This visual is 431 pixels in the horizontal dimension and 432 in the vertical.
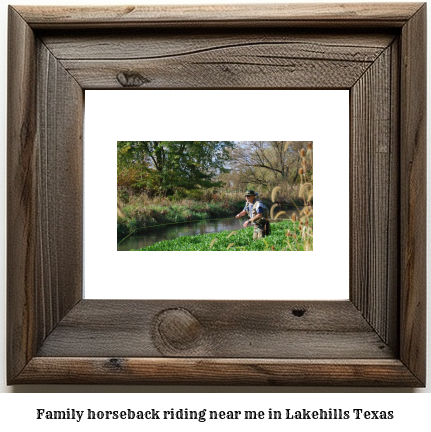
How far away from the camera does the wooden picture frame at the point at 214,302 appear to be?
490 mm

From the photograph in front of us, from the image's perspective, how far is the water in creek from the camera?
52cm

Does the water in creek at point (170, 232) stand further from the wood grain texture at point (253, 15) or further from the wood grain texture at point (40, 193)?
the wood grain texture at point (253, 15)

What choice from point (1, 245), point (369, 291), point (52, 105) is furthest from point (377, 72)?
point (1, 245)

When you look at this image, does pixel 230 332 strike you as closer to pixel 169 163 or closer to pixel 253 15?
pixel 169 163

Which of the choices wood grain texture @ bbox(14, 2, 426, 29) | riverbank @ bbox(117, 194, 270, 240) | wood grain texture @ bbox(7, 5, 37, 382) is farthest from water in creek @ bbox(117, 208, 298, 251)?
wood grain texture @ bbox(14, 2, 426, 29)

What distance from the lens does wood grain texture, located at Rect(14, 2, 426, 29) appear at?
487 mm

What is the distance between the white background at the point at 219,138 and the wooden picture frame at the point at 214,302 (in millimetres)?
13

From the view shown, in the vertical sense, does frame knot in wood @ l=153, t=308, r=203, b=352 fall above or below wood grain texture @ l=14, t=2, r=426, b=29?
below

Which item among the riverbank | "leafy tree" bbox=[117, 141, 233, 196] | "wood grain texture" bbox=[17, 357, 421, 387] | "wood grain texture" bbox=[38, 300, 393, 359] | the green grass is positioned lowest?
"wood grain texture" bbox=[17, 357, 421, 387]

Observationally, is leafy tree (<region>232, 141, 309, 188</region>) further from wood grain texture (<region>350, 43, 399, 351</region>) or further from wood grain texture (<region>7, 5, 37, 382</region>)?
wood grain texture (<region>7, 5, 37, 382</region>)

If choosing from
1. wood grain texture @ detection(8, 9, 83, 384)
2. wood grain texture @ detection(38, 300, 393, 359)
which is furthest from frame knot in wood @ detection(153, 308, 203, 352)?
wood grain texture @ detection(8, 9, 83, 384)

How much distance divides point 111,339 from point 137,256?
10cm

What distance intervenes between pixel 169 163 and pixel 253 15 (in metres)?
0.19

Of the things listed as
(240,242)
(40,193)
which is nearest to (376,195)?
(240,242)
